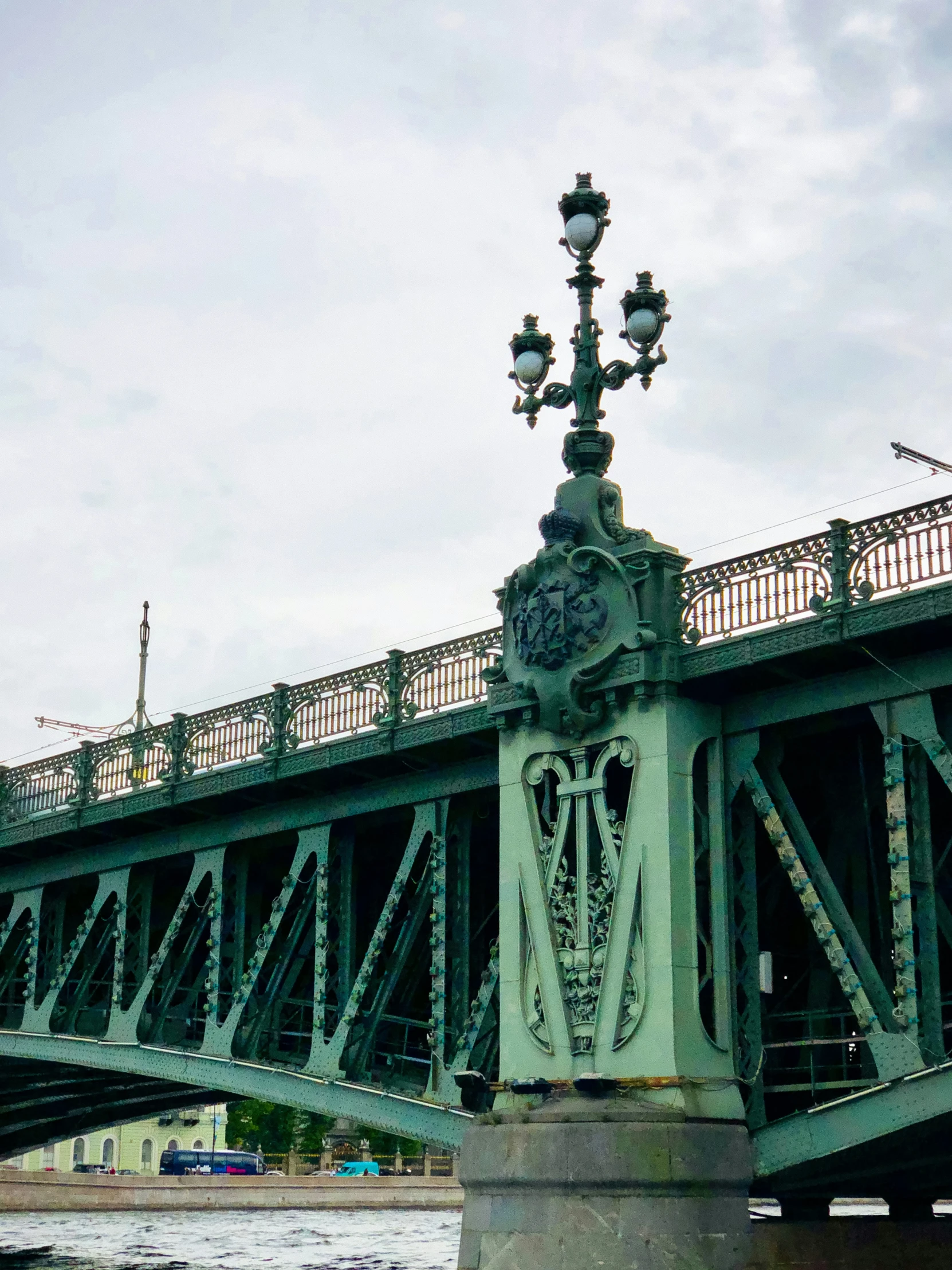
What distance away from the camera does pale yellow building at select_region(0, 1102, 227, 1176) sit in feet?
323

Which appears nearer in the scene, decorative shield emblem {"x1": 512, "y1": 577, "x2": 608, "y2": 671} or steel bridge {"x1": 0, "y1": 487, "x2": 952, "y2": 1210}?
steel bridge {"x1": 0, "y1": 487, "x2": 952, "y2": 1210}

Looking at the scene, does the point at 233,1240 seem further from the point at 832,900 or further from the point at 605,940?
the point at 832,900

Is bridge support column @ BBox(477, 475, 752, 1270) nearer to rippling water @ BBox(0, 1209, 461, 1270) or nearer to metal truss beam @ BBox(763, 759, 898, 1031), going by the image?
metal truss beam @ BBox(763, 759, 898, 1031)

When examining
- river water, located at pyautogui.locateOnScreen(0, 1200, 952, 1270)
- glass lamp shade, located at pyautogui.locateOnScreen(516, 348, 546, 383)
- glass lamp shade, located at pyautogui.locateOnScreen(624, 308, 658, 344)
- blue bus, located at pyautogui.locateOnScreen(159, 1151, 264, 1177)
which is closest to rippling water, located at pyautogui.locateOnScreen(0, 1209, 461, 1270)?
river water, located at pyautogui.locateOnScreen(0, 1200, 952, 1270)

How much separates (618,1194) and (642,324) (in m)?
10.1

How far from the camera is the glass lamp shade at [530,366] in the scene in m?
23.3

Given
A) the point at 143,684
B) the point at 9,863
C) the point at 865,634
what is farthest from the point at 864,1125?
the point at 143,684

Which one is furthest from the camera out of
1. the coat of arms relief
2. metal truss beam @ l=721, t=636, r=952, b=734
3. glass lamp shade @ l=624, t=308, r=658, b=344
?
Result: glass lamp shade @ l=624, t=308, r=658, b=344

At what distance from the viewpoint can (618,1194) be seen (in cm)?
1939

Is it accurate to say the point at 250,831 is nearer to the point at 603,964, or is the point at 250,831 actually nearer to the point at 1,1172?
the point at 603,964

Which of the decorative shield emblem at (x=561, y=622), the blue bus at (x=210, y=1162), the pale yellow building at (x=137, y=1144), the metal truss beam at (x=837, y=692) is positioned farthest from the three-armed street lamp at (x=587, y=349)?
the pale yellow building at (x=137, y=1144)

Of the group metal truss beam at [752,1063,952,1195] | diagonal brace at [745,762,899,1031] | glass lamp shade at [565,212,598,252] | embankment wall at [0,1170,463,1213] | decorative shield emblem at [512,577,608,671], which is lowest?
embankment wall at [0,1170,463,1213]

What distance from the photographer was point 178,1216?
229 ft

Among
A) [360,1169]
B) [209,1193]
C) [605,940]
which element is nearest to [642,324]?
[605,940]
